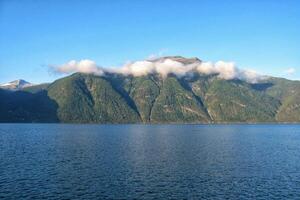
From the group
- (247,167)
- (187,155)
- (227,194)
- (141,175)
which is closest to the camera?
(227,194)

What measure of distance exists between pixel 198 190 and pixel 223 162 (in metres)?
40.4

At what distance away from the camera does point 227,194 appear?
234 ft

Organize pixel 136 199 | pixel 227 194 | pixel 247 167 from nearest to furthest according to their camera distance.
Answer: pixel 136 199
pixel 227 194
pixel 247 167

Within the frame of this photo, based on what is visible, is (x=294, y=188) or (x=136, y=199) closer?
(x=136, y=199)

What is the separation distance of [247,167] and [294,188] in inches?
1048

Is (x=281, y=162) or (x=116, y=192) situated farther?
(x=281, y=162)

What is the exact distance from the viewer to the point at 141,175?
88.1 meters

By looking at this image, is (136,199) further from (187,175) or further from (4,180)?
(4,180)

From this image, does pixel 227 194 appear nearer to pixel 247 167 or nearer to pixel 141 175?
pixel 141 175

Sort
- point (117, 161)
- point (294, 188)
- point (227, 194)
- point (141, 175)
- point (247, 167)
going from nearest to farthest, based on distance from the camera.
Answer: point (227, 194)
point (294, 188)
point (141, 175)
point (247, 167)
point (117, 161)

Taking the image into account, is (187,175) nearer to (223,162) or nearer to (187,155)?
(223,162)

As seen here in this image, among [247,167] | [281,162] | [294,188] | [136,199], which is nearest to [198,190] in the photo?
[136,199]

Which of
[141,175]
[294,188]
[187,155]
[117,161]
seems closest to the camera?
[294,188]

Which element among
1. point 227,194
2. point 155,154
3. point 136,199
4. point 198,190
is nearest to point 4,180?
point 136,199
